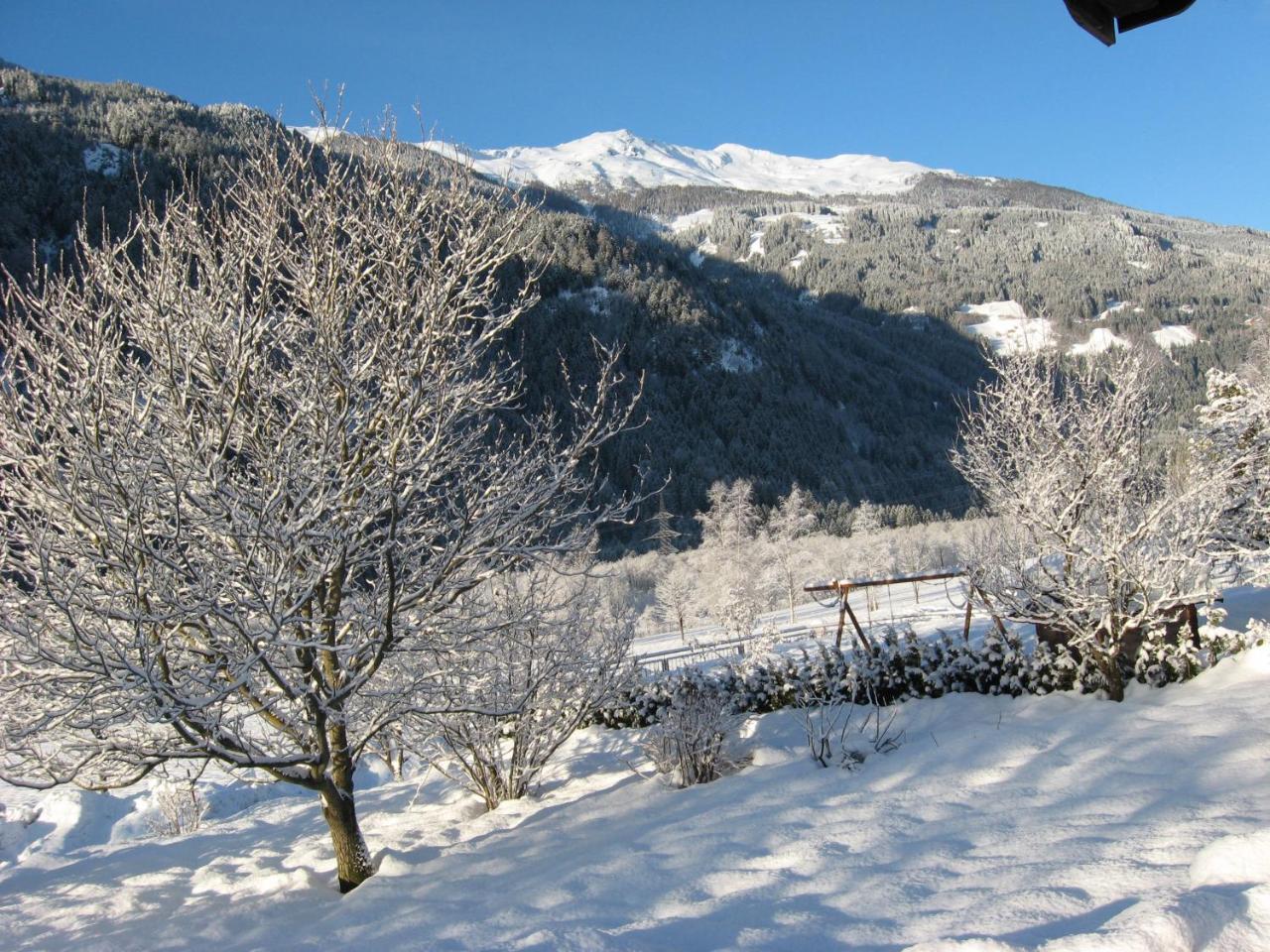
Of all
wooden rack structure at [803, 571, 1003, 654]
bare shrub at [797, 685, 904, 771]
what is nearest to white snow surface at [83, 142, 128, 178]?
wooden rack structure at [803, 571, 1003, 654]

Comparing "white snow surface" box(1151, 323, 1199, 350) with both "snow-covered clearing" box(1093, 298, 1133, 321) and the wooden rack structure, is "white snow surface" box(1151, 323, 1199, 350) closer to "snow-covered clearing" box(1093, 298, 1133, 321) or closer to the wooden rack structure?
"snow-covered clearing" box(1093, 298, 1133, 321)

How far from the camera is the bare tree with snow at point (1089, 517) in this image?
24.3 ft

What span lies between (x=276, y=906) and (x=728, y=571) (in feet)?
158

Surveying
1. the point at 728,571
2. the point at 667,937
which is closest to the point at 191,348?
the point at 667,937

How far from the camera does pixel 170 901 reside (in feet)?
18.3

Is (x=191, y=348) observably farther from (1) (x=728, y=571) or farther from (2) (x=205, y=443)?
(1) (x=728, y=571)

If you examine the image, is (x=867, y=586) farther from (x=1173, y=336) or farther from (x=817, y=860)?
(x=1173, y=336)

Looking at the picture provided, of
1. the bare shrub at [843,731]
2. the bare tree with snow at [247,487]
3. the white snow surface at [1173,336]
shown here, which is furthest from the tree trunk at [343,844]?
the white snow surface at [1173,336]

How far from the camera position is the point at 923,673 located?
343 inches

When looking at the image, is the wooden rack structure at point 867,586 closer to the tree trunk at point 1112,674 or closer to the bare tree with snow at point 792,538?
the tree trunk at point 1112,674

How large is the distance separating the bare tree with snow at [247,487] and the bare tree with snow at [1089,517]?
4846mm

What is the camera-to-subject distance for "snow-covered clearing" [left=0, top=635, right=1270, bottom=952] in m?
3.26

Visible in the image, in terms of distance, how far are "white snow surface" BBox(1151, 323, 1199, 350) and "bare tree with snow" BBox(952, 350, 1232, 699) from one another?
16099 centimetres

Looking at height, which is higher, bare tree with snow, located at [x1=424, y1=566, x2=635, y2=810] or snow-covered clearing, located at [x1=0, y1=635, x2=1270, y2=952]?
bare tree with snow, located at [x1=424, y1=566, x2=635, y2=810]
